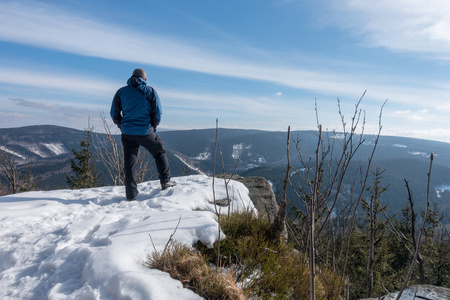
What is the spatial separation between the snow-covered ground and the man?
0.87 metres

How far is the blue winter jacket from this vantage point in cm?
475

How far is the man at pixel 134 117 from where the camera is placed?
4.76m

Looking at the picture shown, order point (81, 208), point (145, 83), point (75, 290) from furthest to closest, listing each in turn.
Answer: point (145, 83) → point (81, 208) → point (75, 290)

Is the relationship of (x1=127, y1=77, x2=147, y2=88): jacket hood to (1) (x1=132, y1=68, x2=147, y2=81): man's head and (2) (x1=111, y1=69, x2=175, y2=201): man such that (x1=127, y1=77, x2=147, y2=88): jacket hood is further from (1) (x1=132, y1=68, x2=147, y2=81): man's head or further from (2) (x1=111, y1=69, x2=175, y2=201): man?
(1) (x1=132, y1=68, x2=147, y2=81): man's head

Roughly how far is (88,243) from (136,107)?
278 cm

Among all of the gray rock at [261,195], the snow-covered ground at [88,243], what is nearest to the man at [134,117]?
the snow-covered ground at [88,243]

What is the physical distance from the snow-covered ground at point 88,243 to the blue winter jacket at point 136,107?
155 centimetres

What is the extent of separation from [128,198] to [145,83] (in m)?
2.45

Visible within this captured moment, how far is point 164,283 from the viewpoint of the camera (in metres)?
2.05

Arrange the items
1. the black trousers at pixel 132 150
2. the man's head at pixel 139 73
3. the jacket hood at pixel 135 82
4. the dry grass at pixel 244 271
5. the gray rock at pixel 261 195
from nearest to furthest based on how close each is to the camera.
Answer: the dry grass at pixel 244 271 < the jacket hood at pixel 135 82 < the man's head at pixel 139 73 < the black trousers at pixel 132 150 < the gray rock at pixel 261 195

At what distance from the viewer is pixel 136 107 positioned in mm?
4801

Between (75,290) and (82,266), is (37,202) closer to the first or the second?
(82,266)

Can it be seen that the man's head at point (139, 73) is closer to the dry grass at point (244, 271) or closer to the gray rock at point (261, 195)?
the gray rock at point (261, 195)

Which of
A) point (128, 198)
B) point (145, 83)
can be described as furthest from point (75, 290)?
point (145, 83)
